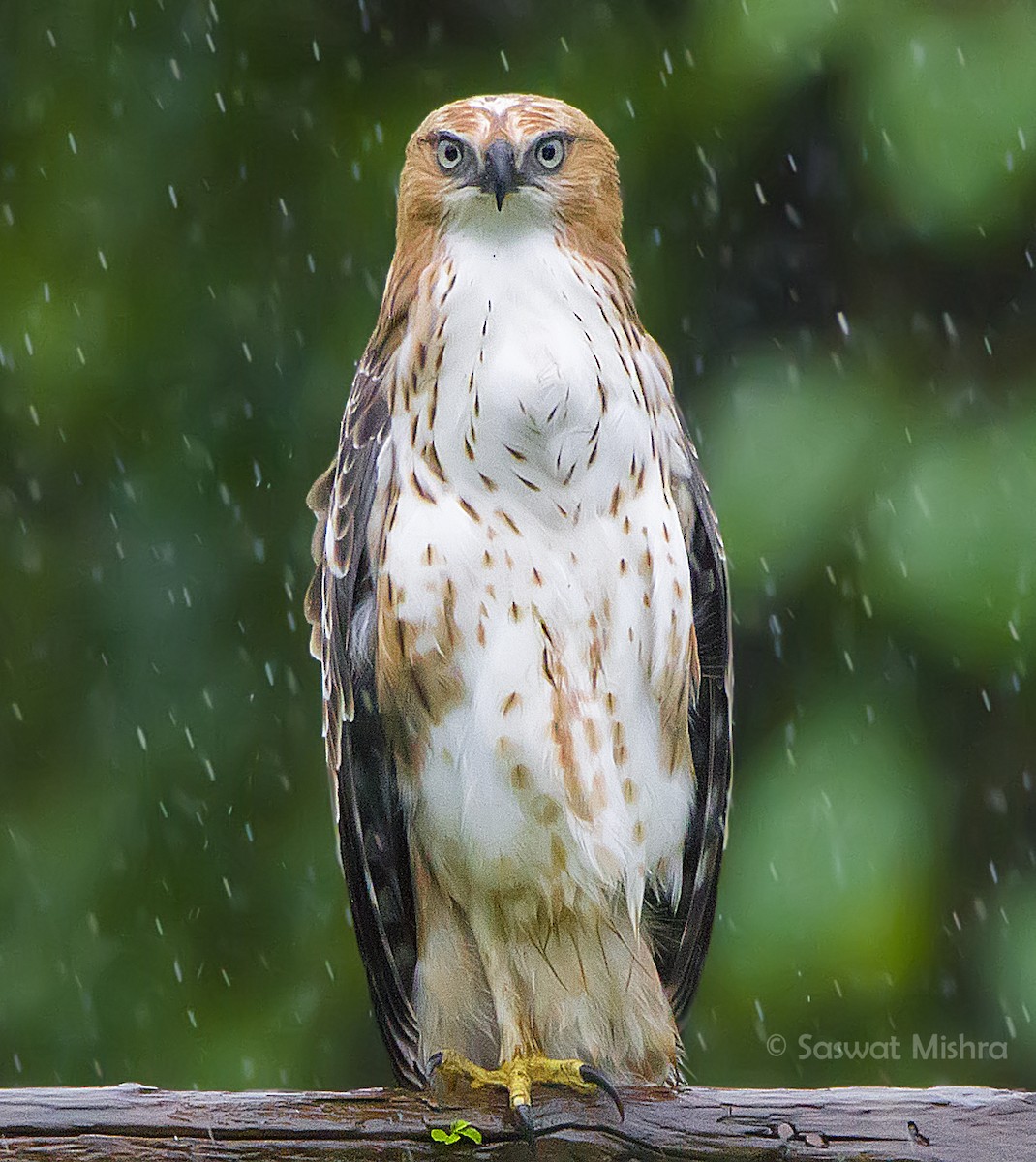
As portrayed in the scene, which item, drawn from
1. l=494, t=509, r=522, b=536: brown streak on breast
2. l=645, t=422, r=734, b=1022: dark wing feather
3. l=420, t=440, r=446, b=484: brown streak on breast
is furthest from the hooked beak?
l=645, t=422, r=734, b=1022: dark wing feather

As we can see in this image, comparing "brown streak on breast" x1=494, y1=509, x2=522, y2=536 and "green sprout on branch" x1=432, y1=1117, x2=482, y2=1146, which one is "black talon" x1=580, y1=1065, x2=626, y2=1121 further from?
"brown streak on breast" x1=494, y1=509, x2=522, y2=536

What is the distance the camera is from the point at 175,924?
5.21 m

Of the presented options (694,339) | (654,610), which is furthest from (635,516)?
(694,339)

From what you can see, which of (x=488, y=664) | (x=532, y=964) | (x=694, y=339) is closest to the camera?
(x=488, y=664)

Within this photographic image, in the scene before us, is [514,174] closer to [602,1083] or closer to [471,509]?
[471,509]

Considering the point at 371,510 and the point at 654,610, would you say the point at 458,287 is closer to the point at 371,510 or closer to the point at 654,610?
the point at 371,510

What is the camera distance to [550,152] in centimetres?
329

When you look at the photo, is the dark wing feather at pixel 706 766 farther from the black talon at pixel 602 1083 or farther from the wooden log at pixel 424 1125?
the wooden log at pixel 424 1125

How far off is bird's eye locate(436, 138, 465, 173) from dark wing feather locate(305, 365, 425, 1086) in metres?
0.43

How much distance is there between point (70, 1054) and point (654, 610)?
2783 millimetres

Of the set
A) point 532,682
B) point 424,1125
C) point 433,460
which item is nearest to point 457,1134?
point 424,1125

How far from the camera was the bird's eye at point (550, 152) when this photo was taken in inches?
129

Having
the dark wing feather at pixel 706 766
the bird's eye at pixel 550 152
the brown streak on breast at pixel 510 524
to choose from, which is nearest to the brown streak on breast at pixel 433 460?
the brown streak on breast at pixel 510 524

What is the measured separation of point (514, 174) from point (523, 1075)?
164 centimetres
